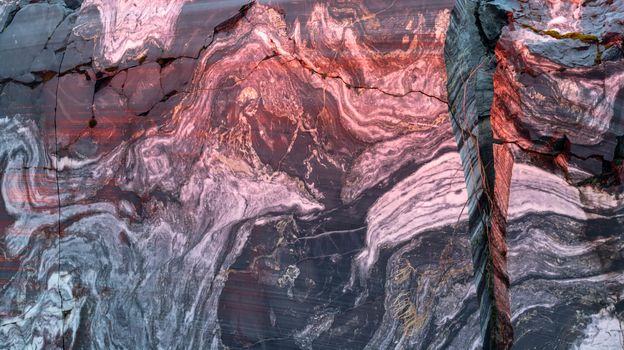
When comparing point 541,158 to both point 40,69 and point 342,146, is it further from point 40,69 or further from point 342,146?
point 40,69

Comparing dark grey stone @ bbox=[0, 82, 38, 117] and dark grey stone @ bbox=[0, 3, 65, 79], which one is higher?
dark grey stone @ bbox=[0, 3, 65, 79]

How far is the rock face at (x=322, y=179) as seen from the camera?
1.47 metres

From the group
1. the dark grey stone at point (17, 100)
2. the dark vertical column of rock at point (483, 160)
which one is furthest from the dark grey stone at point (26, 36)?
the dark vertical column of rock at point (483, 160)

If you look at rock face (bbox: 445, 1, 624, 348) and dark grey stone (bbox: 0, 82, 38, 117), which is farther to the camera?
dark grey stone (bbox: 0, 82, 38, 117)

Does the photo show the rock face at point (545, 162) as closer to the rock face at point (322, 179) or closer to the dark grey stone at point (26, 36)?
the rock face at point (322, 179)

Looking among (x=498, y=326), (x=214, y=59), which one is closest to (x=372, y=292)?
(x=498, y=326)

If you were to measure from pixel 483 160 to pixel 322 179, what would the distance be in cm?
40

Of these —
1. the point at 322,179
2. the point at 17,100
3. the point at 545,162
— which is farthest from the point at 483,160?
the point at 17,100

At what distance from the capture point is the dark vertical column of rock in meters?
1.50

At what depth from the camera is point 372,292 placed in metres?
1.57

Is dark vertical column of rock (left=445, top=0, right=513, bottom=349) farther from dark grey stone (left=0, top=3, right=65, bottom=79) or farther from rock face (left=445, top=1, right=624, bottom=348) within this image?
dark grey stone (left=0, top=3, right=65, bottom=79)

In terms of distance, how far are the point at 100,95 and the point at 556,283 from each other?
136 cm

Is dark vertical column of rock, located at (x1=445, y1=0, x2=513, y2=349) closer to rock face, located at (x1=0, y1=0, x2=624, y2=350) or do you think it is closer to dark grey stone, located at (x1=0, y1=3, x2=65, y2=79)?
rock face, located at (x1=0, y1=0, x2=624, y2=350)

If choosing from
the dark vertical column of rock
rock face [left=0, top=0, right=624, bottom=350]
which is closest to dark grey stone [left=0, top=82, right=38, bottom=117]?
rock face [left=0, top=0, right=624, bottom=350]
